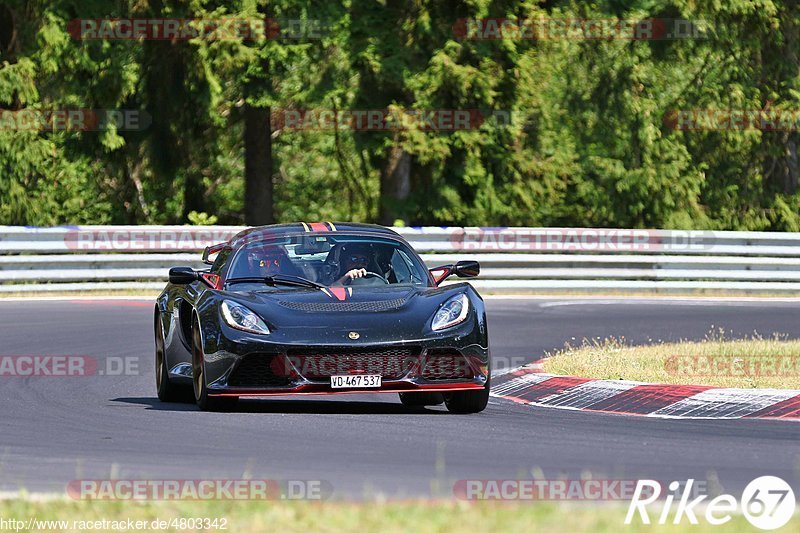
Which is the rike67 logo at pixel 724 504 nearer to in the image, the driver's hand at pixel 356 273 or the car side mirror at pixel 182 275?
the driver's hand at pixel 356 273

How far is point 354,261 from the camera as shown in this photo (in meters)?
12.2

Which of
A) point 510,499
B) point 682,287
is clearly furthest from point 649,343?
point 510,499

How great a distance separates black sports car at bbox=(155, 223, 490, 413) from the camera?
1086 centimetres

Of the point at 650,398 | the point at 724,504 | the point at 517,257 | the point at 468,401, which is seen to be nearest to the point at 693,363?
the point at 650,398

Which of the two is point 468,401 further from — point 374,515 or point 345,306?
point 374,515

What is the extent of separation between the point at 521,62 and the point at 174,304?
1992cm

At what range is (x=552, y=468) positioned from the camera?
27.1 ft

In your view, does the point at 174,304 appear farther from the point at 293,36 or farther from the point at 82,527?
the point at 293,36

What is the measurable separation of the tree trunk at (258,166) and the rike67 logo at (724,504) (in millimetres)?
25623

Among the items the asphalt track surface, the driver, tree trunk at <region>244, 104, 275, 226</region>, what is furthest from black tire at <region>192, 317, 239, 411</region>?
tree trunk at <region>244, 104, 275, 226</region>

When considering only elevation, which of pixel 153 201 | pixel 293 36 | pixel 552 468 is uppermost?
pixel 293 36

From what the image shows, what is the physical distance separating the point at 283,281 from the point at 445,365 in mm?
1513

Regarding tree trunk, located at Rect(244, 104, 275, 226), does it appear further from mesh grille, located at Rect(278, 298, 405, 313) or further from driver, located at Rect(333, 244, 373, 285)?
mesh grille, located at Rect(278, 298, 405, 313)

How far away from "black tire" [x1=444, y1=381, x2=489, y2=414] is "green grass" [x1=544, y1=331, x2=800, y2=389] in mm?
1855
